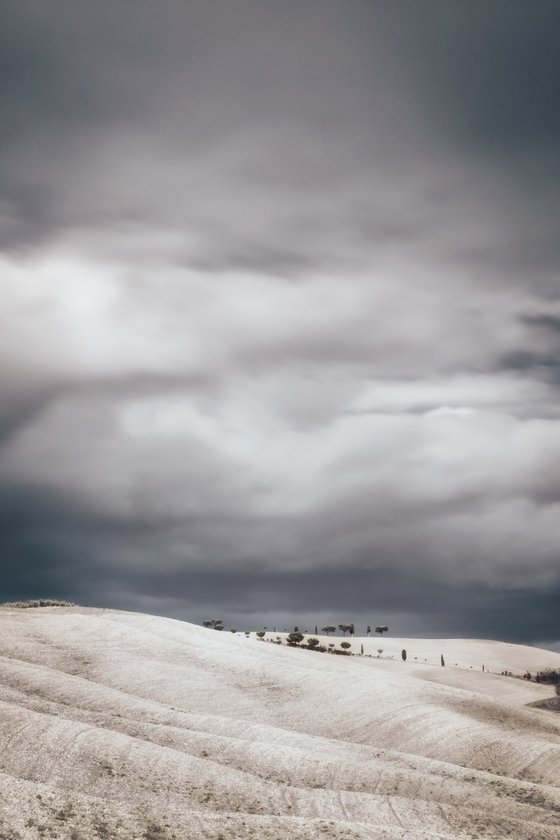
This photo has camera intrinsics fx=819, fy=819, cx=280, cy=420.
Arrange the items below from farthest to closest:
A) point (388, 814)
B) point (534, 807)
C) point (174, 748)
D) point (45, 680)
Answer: point (45, 680) → point (174, 748) → point (534, 807) → point (388, 814)

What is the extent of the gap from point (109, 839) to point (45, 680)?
30355 millimetres

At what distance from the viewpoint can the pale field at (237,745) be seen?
35.5m

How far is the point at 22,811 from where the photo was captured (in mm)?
32031

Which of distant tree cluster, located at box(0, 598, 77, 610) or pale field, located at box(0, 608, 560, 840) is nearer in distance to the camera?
pale field, located at box(0, 608, 560, 840)

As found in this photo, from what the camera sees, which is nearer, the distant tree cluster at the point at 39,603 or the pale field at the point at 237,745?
the pale field at the point at 237,745

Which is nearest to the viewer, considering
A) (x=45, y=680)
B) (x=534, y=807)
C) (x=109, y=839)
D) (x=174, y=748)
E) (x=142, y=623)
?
(x=109, y=839)

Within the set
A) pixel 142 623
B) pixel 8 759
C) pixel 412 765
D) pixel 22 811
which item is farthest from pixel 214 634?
pixel 22 811

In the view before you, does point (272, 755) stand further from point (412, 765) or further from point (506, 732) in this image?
point (506, 732)

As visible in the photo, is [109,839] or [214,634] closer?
[109,839]

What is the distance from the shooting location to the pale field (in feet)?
116

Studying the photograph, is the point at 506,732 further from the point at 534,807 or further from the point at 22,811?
the point at 22,811

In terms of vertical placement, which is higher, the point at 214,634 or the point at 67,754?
the point at 214,634

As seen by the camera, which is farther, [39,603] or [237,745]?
[39,603]

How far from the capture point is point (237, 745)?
5019cm
